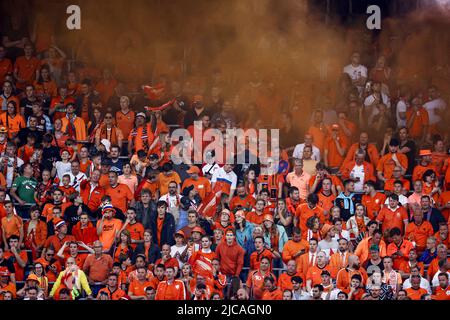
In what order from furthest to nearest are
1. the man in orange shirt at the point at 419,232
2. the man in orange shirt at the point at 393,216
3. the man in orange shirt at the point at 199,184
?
the man in orange shirt at the point at 199,184, the man in orange shirt at the point at 393,216, the man in orange shirt at the point at 419,232

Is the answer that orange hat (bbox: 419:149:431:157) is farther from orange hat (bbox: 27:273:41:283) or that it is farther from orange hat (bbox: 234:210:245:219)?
orange hat (bbox: 27:273:41:283)

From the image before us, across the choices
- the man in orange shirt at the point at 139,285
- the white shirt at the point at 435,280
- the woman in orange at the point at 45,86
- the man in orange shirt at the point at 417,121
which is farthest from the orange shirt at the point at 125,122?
the white shirt at the point at 435,280

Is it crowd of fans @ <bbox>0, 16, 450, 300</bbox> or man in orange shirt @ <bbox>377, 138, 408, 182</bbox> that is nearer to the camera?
crowd of fans @ <bbox>0, 16, 450, 300</bbox>

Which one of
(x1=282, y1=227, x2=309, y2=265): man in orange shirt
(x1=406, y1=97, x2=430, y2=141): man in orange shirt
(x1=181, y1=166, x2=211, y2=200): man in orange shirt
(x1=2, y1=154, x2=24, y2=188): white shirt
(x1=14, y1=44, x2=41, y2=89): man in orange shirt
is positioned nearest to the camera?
(x1=282, y1=227, x2=309, y2=265): man in orange shirt

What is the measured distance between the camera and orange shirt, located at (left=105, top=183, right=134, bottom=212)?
1305 cm

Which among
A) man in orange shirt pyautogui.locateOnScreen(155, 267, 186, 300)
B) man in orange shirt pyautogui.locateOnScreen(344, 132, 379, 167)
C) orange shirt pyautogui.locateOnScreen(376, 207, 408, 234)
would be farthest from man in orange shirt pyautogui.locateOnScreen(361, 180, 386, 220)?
man in orange shirt pyautogui.locateOnScreen(155, 267, 186, 300)

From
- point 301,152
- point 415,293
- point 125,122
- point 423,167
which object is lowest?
point 415,293

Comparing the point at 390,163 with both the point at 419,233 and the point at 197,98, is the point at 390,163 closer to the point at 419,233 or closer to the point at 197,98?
the point at 419,233

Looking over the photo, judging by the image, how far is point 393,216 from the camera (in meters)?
12.9

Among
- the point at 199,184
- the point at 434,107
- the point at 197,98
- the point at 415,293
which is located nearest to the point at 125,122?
the point at 197,98

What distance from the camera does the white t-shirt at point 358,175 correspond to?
43.9ft

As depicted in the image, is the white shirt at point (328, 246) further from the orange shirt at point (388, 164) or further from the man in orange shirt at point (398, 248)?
the orange shirt at point (388, 164)

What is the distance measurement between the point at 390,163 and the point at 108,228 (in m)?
3.40

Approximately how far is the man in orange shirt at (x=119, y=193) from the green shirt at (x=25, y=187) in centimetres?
84
